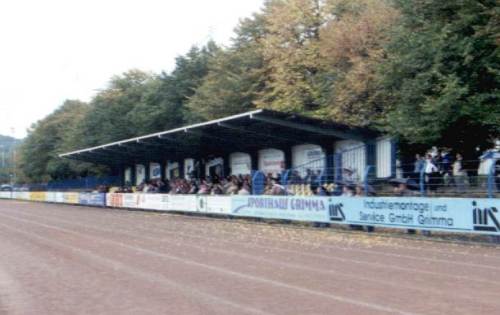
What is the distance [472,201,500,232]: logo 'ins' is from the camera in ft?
57.9

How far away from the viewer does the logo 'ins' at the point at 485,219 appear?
17641 millimetres

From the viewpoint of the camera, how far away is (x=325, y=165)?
29.9m

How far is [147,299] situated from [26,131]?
97025 mm

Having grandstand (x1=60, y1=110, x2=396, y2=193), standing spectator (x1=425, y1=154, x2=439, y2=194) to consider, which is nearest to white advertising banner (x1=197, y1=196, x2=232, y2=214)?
grandstand (x1=60, y1=110, x2=396, y2=193)

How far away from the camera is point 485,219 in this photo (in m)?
17.9

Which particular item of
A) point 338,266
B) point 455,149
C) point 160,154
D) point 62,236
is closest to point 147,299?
point 338,266

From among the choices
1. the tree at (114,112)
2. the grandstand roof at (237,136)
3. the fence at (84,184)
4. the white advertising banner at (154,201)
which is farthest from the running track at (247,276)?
the tree at (114,112)

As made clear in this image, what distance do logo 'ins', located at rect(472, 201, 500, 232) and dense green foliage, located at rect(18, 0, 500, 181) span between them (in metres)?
4.27

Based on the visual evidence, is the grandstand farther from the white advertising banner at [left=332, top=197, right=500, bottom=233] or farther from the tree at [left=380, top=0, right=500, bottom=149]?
the tree at [left=380, top=0, right=500, bottom=149]

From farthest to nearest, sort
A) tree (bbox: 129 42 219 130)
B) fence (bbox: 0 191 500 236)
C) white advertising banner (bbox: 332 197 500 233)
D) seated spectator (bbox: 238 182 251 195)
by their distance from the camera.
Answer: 1. tree (bbox: 129 42 219 130)
2. seated spectator (bbox: 238 182 251 195)
3. fence (bbox: 0 191 500 236)
4. white advertising banner (bbox: 332 197 500 233)

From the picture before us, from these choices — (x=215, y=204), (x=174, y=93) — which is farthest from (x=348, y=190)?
(x=174, y=93)

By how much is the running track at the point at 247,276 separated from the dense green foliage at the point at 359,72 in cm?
480

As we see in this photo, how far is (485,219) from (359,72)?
39.0 ft

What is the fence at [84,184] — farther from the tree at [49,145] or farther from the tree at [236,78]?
the tree at [236,78]
